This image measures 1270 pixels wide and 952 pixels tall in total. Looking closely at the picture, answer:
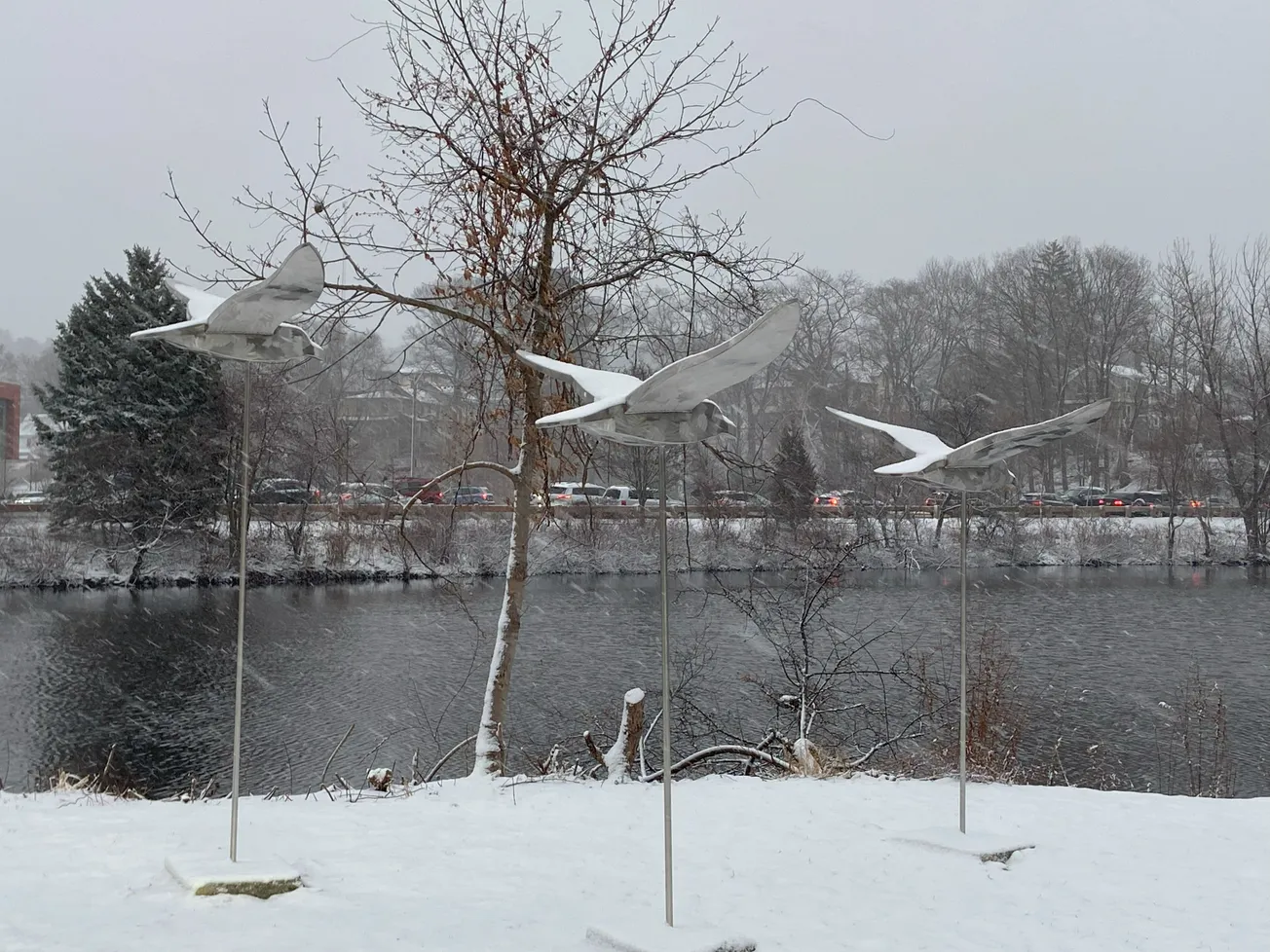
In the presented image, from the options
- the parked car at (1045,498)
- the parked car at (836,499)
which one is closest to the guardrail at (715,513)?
the parked car at (836,499)

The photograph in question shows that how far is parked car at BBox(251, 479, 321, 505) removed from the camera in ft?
87.8

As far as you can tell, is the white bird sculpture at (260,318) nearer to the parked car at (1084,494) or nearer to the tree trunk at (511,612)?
the tree trunk at (511,612)

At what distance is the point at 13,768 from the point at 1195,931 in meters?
11.5

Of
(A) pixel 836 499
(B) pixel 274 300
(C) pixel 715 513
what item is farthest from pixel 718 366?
(A) pixel 836 499

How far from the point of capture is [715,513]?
70.0ft

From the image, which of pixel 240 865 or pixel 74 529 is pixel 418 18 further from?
pixel 74 529

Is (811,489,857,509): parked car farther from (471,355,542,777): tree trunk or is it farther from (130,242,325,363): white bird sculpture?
(130,242,325,363): white bird sculpture

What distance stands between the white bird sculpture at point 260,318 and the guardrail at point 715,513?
16057 millimetres

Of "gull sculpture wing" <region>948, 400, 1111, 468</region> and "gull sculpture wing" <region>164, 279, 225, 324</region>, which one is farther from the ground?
"gull sculpture wing" <region>164, 279, 225, 324</region>

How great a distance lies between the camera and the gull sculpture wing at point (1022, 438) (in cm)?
473

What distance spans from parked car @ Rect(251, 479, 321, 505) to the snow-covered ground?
821 inches

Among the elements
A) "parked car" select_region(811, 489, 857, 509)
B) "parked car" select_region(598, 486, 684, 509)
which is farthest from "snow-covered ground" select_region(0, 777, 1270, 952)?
"parked car" select_region(598, 486, 684, 509)

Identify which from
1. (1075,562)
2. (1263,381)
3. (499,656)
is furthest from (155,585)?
(1263,381)

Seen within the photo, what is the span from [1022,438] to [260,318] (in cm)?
355
